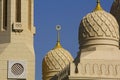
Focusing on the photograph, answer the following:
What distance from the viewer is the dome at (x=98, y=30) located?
27828mm

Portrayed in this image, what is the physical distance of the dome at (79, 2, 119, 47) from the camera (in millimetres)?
27828

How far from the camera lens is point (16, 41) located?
1302 inches

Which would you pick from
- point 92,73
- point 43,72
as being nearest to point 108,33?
point 92,73

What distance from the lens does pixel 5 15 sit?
34062 mm

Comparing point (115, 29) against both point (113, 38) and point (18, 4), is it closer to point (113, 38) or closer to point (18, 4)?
point (113, 38)

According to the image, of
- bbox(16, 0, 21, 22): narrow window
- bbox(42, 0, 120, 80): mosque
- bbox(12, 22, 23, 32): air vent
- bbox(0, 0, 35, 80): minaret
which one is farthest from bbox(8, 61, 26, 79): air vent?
bbox(42, 0, 120, 80): mosque

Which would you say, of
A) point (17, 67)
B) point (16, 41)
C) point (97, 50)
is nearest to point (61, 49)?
point (16, 41)

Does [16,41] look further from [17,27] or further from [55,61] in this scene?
[55,61]

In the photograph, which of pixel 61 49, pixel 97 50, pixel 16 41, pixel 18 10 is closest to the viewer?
pixel 97 50

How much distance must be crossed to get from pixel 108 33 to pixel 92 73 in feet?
6.94

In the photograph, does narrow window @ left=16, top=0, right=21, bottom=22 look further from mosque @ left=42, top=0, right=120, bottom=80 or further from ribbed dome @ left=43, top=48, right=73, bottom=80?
mosque @ left=42, top=0, right=120, bottom=80

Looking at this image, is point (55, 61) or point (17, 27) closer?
point (17, 27)

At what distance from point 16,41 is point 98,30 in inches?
255

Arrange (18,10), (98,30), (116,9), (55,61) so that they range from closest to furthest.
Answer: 1. (98,30)
2. (18,10)
3. (116,9)
4. (55,61)
